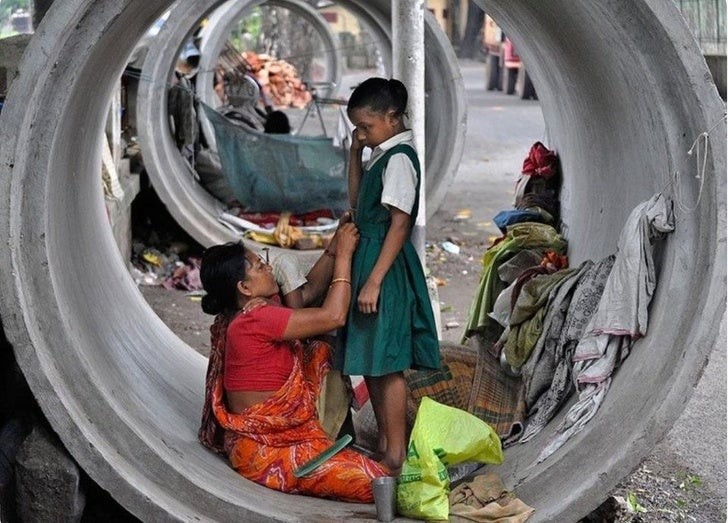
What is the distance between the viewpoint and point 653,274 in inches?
180

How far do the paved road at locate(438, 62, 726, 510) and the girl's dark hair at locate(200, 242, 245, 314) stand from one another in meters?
2.59

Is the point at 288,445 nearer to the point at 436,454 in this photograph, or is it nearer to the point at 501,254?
the point at 436,454

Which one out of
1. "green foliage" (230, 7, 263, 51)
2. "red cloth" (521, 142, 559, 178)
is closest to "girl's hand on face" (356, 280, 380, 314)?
"red cloth" (521, 142, 559, 178)

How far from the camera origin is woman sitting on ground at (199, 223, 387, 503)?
15.1 feet

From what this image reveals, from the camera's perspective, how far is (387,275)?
189 inches

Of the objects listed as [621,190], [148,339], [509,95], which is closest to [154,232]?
[148,339]

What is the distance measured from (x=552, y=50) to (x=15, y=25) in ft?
26.8

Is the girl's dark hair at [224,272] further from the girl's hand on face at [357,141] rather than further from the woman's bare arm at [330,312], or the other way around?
the girl's hand on face at [357,141]

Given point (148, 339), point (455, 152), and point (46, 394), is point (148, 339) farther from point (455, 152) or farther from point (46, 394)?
point (455, 152)

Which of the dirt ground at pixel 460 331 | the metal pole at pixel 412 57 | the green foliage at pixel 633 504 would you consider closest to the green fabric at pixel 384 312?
the dirt ground at pixel 460 331

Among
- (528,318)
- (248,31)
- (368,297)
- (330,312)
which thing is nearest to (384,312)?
(368,297)

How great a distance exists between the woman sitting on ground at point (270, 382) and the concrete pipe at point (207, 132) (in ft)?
20.0

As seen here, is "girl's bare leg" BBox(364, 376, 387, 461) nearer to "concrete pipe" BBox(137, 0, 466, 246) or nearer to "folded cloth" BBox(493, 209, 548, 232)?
"folded cloth" BBox(493, 209, 548, 232)

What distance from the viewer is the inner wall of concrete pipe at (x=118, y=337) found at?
4.05 m
